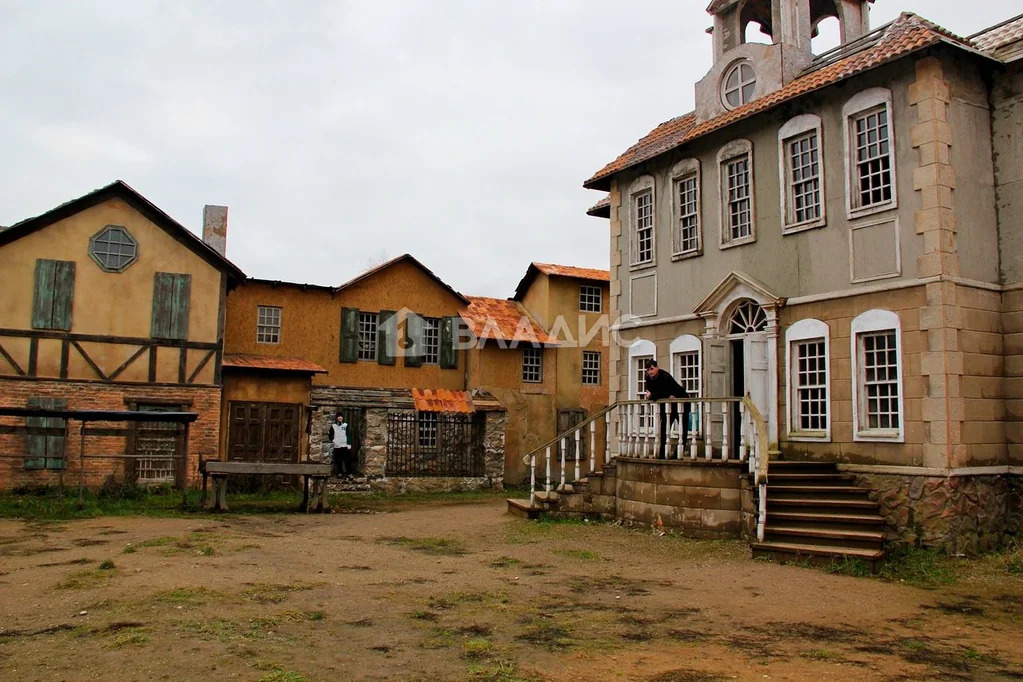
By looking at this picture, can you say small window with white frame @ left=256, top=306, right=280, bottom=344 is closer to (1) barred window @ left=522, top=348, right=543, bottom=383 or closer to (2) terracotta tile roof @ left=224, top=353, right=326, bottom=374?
(2) terracotta tile roof @ left=224, top=353, right=326, bottom=374

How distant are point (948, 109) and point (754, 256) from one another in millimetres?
3804

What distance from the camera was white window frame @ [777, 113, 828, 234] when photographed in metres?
13.7

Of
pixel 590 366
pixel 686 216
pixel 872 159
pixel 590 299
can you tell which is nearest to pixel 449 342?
pixel 590 366

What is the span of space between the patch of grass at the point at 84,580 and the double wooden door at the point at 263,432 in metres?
13.8

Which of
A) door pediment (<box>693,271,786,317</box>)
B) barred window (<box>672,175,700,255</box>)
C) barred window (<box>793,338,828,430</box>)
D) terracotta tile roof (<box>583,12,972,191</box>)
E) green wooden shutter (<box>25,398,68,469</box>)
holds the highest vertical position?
terracotta tile roof (<box>583,12,972,191</box>)

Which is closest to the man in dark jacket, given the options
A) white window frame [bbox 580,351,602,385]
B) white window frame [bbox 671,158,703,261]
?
white window frame [bbox 671,158,703,261]

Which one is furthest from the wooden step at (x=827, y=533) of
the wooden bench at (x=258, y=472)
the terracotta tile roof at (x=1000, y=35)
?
the wooden bench at (x=258, y=472)

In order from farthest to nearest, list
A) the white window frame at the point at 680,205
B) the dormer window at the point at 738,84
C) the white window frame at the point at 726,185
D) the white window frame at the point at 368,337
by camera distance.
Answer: the white window frame at the point at 368,337 → the white window frame at the point at 680,205 → the dormer window at the point at 738,84 → the white window frame at the point at 726,185

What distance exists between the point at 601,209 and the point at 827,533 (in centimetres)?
991

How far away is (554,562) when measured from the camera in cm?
1122

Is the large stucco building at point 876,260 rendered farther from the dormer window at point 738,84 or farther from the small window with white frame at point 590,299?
the small window with white frame at point 590,299

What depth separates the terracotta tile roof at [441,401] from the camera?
25.7 m

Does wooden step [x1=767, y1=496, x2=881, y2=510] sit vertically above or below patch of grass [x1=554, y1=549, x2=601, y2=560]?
above

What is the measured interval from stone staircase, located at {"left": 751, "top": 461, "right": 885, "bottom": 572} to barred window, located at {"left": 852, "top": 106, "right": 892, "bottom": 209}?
4.13m
